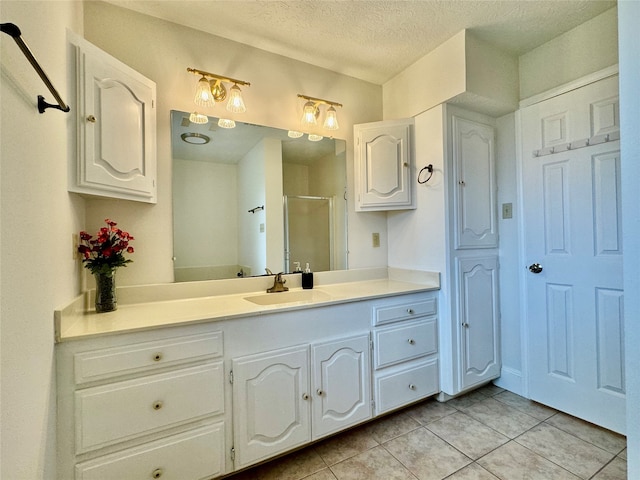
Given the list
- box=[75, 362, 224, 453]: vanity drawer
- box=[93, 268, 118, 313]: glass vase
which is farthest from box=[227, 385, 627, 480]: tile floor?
box=[93, 268, 118, 313]: glass vase

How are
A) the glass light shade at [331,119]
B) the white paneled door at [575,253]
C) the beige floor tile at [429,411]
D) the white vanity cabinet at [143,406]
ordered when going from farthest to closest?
the glass light shade at [331,119] < the beige floor tile at [429,411] < the white paneled door at [575,253] < the white vanity cabinet at [143,406]

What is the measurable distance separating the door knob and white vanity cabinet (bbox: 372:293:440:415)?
2.48 feet

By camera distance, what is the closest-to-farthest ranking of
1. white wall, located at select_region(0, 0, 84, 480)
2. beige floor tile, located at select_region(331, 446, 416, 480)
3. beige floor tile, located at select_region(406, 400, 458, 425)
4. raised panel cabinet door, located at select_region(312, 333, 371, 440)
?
white wall, located at select_region(0, 0, 84, 480) < beige floor tile, located at select_region(331, 446, 416, 480) < raised panel cabinet door, located at select_region(312, 333, 371, 440) < beige floor tile, located at select_region(406, 400, 458, 425)

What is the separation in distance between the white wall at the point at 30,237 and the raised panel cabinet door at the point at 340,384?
1.08 metres

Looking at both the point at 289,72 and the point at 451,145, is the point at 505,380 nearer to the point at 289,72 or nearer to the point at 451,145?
the point at 451,145

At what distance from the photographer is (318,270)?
2.19 m

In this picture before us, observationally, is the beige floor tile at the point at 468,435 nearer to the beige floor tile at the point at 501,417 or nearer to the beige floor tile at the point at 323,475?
the beige floor tile at the point at 501,417

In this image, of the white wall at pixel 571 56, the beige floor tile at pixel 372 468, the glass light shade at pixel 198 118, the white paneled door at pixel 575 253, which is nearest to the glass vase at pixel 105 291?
the glass light shade at pixel 198 118

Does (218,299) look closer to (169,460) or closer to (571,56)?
(169,460)

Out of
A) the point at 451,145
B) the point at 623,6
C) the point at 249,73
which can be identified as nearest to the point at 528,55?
the point at 451,145

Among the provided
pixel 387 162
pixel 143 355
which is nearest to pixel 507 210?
pixel 387 162

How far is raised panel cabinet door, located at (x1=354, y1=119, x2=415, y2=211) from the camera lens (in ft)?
7.15

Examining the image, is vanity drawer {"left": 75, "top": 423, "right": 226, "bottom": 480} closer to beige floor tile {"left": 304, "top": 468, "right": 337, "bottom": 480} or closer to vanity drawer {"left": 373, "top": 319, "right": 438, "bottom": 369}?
beige floor tile {"left": 304, "top": 468, "right": 337, "bottom": 480}

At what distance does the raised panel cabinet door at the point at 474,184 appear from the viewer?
2.04 meters
